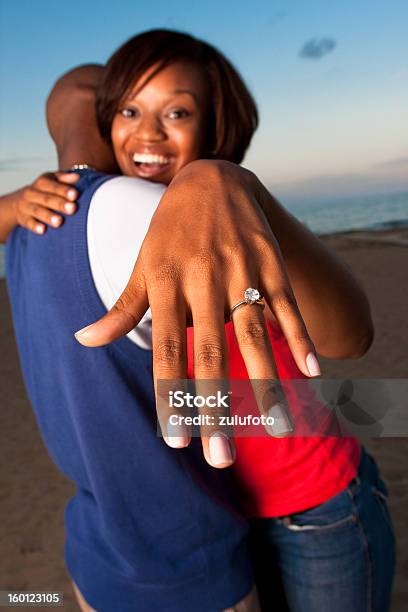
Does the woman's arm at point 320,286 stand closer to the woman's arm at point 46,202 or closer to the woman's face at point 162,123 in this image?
the woman's arm at point 46,202

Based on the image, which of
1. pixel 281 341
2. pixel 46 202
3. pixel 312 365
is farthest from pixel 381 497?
pixel 46 202

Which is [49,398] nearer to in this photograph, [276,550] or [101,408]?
[101,408]

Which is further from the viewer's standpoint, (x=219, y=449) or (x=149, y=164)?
(x=149, y=164)

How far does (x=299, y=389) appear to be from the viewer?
93 centimetres

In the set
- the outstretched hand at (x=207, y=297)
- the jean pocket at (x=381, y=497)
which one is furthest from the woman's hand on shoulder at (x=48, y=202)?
the jean pocket at (x=381, y=497)

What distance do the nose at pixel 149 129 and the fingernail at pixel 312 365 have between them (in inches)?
37.3

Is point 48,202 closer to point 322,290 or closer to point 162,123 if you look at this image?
point 322,290

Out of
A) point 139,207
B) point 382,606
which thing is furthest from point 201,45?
point 382,606

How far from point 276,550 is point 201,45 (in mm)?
1060

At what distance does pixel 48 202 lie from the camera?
774 millimetres

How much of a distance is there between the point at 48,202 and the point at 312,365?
0.48 m

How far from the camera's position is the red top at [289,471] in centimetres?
92

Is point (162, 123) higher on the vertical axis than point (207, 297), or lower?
higher

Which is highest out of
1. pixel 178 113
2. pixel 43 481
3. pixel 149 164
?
pixel 178 113
